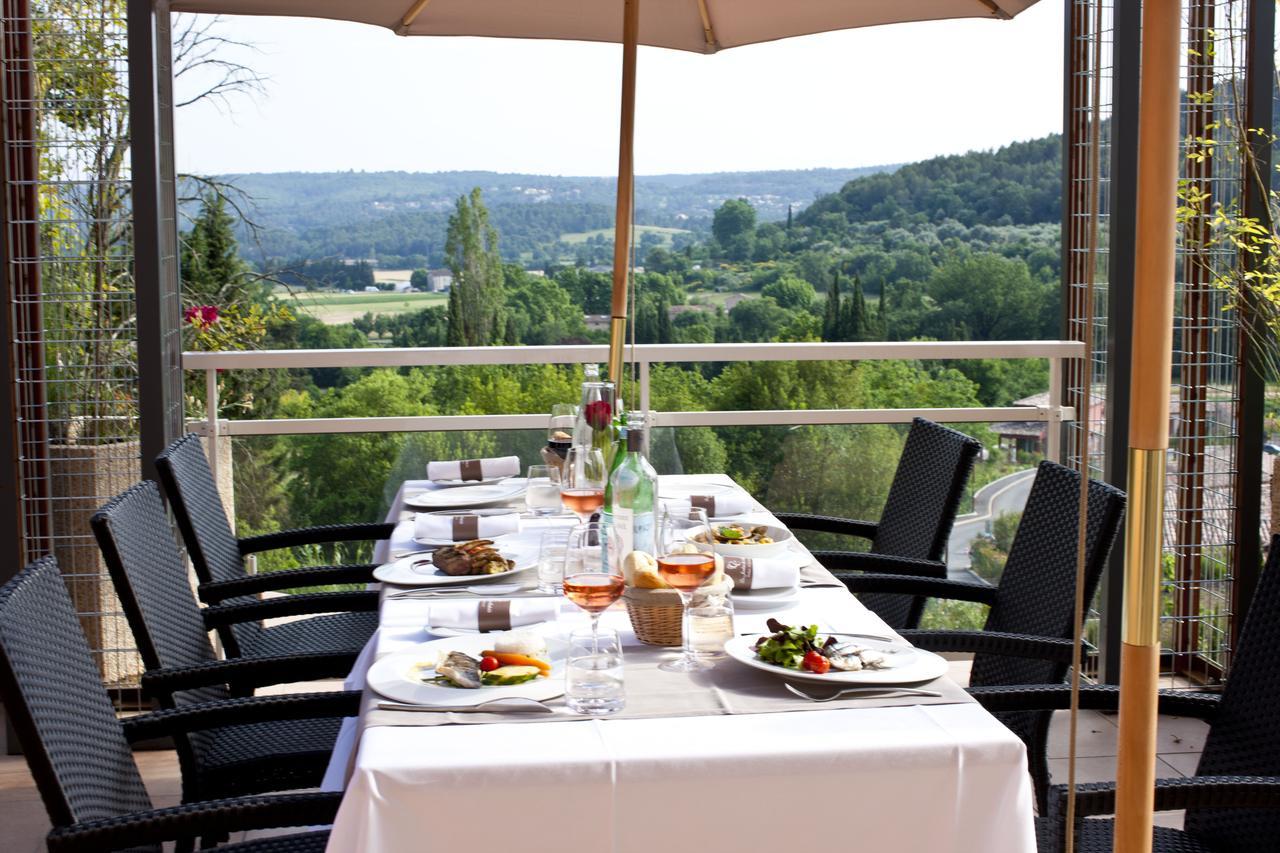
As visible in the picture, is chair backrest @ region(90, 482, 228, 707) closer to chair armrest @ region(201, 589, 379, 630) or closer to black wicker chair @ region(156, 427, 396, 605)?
chair armrest @ region(201, 589, 379, 630)

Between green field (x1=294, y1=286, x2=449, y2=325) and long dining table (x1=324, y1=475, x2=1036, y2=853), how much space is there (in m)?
5.48

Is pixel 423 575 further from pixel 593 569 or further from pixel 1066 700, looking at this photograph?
pixel 1066 700

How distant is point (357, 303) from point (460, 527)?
15.2ft

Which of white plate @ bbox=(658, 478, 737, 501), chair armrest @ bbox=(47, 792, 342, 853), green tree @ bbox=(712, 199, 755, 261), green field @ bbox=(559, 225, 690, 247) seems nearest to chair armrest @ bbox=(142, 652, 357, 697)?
chair armrest @ bbox=(47, 792, 342, 853)

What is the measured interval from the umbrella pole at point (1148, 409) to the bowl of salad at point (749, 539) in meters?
1.72

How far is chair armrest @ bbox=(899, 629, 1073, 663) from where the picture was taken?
2.34 m

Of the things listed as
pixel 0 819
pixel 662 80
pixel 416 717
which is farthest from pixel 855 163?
pixel 416 717

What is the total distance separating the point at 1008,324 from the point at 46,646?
5007 mm

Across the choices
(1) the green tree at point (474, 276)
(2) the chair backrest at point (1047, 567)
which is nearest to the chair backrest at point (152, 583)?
(2) the chair backrest at point (1047, 567)

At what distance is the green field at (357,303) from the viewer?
6.96 meters

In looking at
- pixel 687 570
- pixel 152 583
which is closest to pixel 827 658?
pixel 687 570

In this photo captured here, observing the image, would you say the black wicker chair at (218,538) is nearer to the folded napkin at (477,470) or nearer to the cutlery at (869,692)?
the folded napkin at (477,470)

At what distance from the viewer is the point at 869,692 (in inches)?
70.4

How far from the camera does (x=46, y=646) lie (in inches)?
70.5
